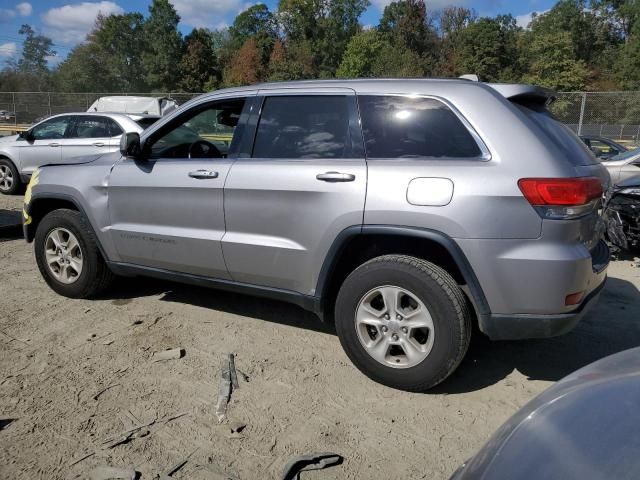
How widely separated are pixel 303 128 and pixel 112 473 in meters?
2.29

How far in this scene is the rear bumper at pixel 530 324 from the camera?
2.90 m

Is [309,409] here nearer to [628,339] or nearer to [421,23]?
[628,339]

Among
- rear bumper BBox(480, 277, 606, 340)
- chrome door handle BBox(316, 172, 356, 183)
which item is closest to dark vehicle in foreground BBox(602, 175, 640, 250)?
rear bumper BBox(480, 277, 606, 340)

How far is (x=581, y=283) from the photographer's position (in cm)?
290

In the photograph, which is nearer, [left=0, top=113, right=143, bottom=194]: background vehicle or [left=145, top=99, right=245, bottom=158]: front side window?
[left=145, top=99, right=245, bottom=158]: front side window

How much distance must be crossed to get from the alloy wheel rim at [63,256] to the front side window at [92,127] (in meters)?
5.14

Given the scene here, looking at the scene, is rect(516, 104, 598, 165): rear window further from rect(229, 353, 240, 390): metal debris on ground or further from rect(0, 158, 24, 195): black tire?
rect(0, 158, 24, 195): black tire

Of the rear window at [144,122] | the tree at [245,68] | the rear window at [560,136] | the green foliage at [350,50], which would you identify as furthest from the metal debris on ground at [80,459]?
the tree at [245,68]

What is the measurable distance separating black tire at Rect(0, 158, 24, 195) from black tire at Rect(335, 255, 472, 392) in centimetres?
955

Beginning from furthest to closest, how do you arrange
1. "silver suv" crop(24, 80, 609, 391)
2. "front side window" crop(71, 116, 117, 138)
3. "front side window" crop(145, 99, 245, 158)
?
"front side window" crop(71, 116, 117, 138) → "front side window" crop(145, 99, 245, 158) → "silver suv" crop(24, 80, 609, 391)

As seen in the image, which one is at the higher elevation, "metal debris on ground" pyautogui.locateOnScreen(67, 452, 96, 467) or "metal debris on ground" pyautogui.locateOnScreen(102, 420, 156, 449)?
"metal debris on ground" pyautogui.locateOnScreen(67, 452, 96, 467)

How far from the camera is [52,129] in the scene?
33.8 feet

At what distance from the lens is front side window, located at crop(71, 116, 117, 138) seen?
9492mm

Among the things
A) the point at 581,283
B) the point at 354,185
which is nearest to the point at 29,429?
the point at 354,185
